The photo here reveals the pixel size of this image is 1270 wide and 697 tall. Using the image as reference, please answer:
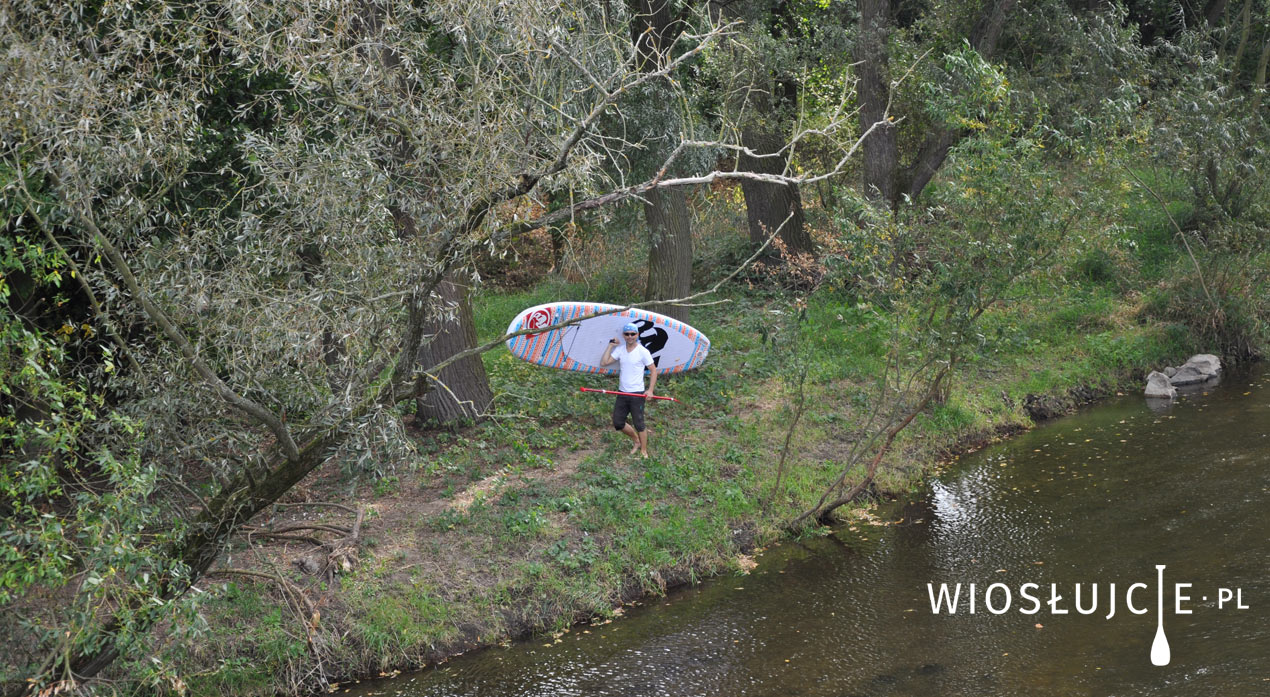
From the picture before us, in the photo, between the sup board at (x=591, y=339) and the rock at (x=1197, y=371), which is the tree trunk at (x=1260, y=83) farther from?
the sup board at (x=591, y=339)

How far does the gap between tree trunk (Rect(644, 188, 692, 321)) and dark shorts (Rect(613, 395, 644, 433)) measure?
3164mm

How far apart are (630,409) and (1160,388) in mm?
8847

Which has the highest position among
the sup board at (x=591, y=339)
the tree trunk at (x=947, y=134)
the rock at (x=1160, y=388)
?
the tree trunk at (x=947, y=134)

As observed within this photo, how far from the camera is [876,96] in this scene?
57.9 feet

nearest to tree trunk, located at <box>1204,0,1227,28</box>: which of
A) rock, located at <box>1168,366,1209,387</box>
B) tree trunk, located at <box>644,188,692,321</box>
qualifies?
rock, located at <box>1168,366,1209,387</box>

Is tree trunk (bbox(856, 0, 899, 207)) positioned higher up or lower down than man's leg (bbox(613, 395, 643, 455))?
higher up

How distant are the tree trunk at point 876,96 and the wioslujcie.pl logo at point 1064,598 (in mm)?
8695

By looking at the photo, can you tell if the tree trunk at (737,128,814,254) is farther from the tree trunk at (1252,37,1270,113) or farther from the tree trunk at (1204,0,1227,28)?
the tree trunk at (1204,0,1227,28)

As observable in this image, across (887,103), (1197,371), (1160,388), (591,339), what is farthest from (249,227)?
(1197,371)

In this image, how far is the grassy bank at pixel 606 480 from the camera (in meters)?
8.73

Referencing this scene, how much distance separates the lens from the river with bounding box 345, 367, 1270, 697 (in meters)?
7.84

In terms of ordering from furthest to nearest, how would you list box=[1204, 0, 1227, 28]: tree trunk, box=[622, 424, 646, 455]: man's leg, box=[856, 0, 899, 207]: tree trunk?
box=[1204, 0, 1227, 28]: tree trunk < box=[856, 0, 899, 207]: tree trunk < box=[622, 424, 646, 455]: man's leg

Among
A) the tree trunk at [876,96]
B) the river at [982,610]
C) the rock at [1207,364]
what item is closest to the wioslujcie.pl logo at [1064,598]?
the river at [982,610]

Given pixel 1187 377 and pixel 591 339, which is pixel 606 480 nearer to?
pixel 591 339
